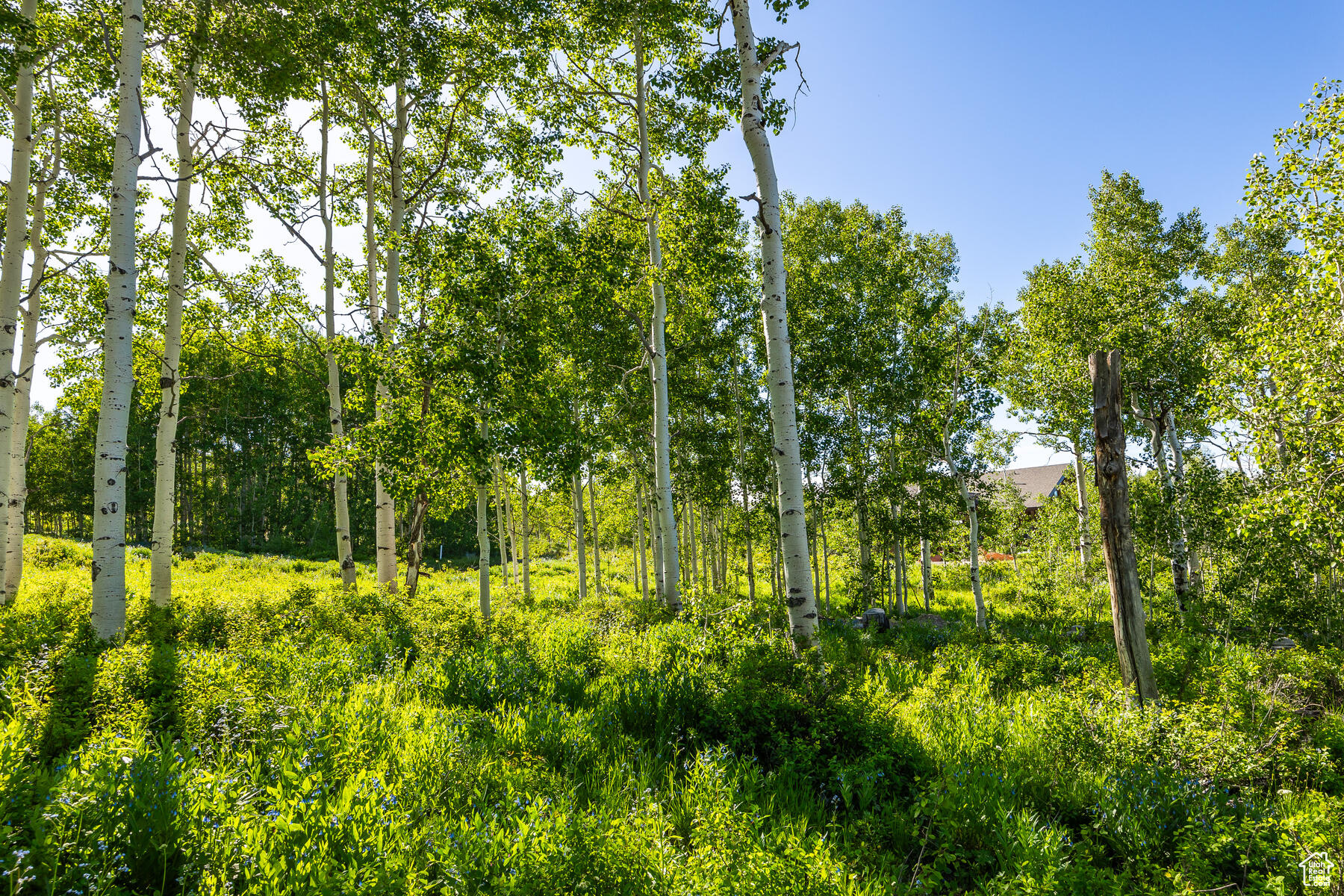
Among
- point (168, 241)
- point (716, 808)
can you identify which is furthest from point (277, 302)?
point (716, 808)

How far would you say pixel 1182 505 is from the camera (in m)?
12.6

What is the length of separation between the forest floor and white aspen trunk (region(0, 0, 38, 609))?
315cm

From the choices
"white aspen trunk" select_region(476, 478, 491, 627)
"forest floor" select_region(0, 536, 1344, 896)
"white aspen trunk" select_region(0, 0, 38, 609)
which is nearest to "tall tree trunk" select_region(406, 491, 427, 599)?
"white aspen trunk" select_region(476, 478, 491, 627)

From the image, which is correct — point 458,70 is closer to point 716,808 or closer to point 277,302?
point 277,302

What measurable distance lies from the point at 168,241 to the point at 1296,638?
24855 millimetres

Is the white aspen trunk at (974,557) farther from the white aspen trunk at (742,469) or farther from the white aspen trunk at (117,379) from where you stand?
the white aspen trunk at (117,379)

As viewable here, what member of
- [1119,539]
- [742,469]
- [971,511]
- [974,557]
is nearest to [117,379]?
[1119,539]

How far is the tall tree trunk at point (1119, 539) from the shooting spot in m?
5.57

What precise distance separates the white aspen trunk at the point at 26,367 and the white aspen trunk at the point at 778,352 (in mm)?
12733

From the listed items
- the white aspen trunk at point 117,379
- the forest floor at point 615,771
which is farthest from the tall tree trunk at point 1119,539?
the white aspen trunk at point 117,379

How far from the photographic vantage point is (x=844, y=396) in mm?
18203

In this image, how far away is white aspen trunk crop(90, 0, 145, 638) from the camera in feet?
21.1

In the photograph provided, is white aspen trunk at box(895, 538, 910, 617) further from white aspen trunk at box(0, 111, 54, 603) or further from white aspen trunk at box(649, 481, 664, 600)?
white aspen trunk at box(0, 111, 54, 603)

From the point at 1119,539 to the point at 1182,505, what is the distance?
1013 cm
